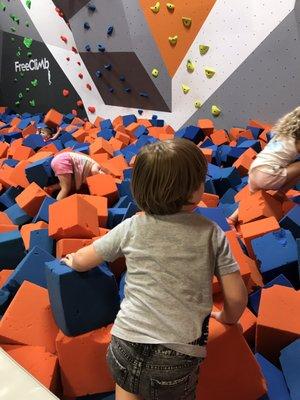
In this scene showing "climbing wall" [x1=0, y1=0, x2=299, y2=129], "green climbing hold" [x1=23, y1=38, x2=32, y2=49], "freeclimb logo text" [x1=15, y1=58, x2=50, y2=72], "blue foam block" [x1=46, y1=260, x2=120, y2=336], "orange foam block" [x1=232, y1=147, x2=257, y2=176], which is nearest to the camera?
"blue foam block" [x1=46, y1=260, x2=120, y2=336]

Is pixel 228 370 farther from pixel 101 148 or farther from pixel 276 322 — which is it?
pixel 101 148

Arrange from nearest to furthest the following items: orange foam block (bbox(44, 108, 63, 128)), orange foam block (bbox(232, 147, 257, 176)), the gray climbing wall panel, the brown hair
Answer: the brown hair → orange foam block (bbox(232, 147, 257, 176)) → the gray climbing wall panel → orange foam block (bbox(44, 108, 63, 128))

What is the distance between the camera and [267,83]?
8.84 feet

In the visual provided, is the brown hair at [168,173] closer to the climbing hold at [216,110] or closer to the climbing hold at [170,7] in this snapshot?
the climbing hold at [216,110]

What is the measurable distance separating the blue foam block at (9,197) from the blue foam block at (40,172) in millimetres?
103

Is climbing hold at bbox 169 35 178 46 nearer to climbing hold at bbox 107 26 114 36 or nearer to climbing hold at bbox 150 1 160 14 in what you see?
climbing hold at bbox 150 1 160 14

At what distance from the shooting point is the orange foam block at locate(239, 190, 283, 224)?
62.6 inches

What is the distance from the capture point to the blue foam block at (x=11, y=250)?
1.46 m

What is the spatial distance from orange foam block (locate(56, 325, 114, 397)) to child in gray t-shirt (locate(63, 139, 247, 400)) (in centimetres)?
17

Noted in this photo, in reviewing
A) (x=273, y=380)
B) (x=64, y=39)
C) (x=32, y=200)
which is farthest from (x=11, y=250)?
(x=64, y=39)

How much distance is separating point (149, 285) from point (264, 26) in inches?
90.8

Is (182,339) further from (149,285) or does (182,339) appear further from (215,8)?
(215,8)

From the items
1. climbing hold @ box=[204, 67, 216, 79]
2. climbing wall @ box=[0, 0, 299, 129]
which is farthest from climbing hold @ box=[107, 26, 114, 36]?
climbing hold @ box=[204, 67, 216, 79]

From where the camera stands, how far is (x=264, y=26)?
2.61 metres
